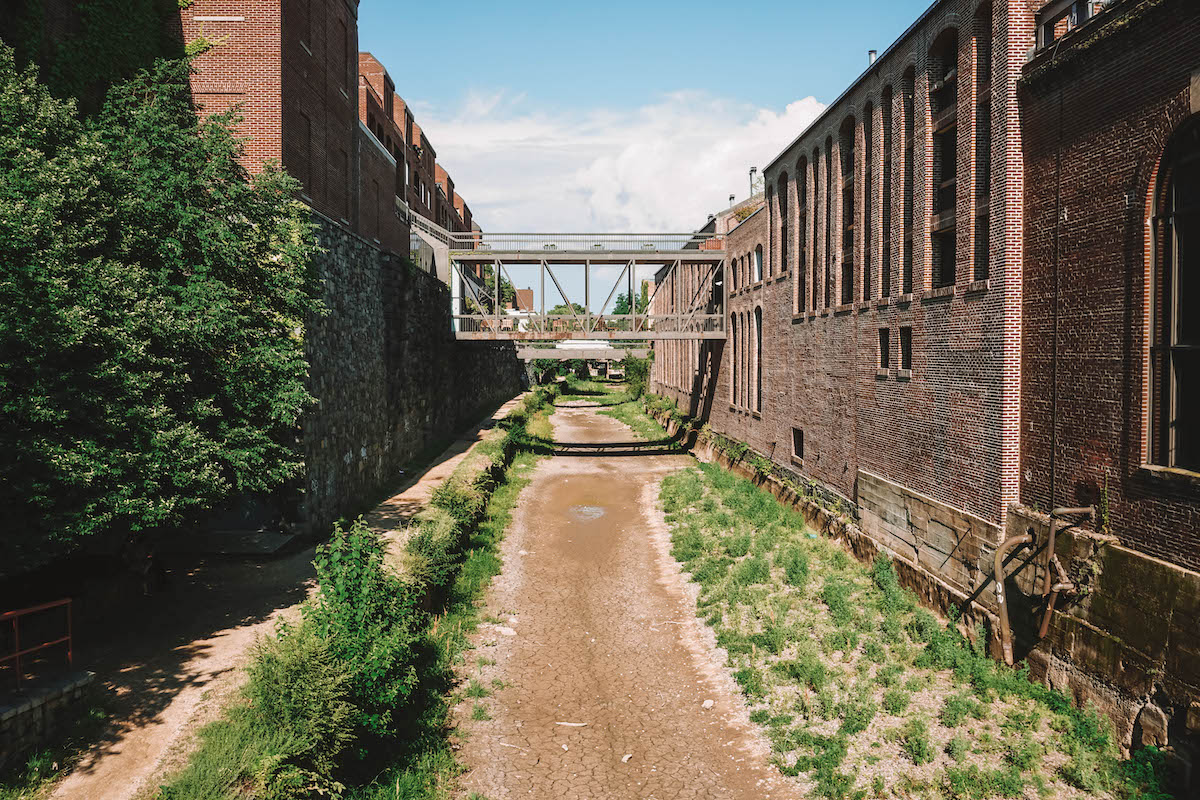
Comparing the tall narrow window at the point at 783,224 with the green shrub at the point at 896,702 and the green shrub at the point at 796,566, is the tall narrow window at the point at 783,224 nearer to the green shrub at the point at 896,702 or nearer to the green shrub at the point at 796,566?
the green shrub at the point at 796,566

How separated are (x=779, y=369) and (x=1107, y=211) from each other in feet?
46.5

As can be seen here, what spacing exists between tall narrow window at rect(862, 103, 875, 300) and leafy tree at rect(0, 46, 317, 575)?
1279cm

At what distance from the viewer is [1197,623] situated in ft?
26.8

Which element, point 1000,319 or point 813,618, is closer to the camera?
point 1000,319

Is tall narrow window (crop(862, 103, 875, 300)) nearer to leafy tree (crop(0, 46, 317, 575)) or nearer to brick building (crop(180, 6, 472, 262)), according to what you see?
leafy tree (crop(0, 46, 317, 575))

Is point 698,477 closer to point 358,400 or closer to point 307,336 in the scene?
point 358,400

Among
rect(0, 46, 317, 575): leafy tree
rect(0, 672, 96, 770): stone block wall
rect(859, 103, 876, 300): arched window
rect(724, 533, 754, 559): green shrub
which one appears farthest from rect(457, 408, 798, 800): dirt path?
rect(859, 103, 876, 300): arched window

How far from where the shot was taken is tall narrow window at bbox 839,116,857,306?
18.8 m

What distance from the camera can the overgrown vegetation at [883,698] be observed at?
8.75 metres

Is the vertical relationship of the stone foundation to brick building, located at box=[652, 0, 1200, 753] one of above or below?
below

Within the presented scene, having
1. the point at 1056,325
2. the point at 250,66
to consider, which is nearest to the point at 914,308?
the point at 1056,325

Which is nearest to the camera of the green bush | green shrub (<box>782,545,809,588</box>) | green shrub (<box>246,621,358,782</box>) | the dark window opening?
green shrub (<box>246,621,358,782</box>)

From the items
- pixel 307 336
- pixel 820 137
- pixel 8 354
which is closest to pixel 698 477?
pixel 820 137

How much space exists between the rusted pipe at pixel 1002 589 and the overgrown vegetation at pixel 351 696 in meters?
8.40
